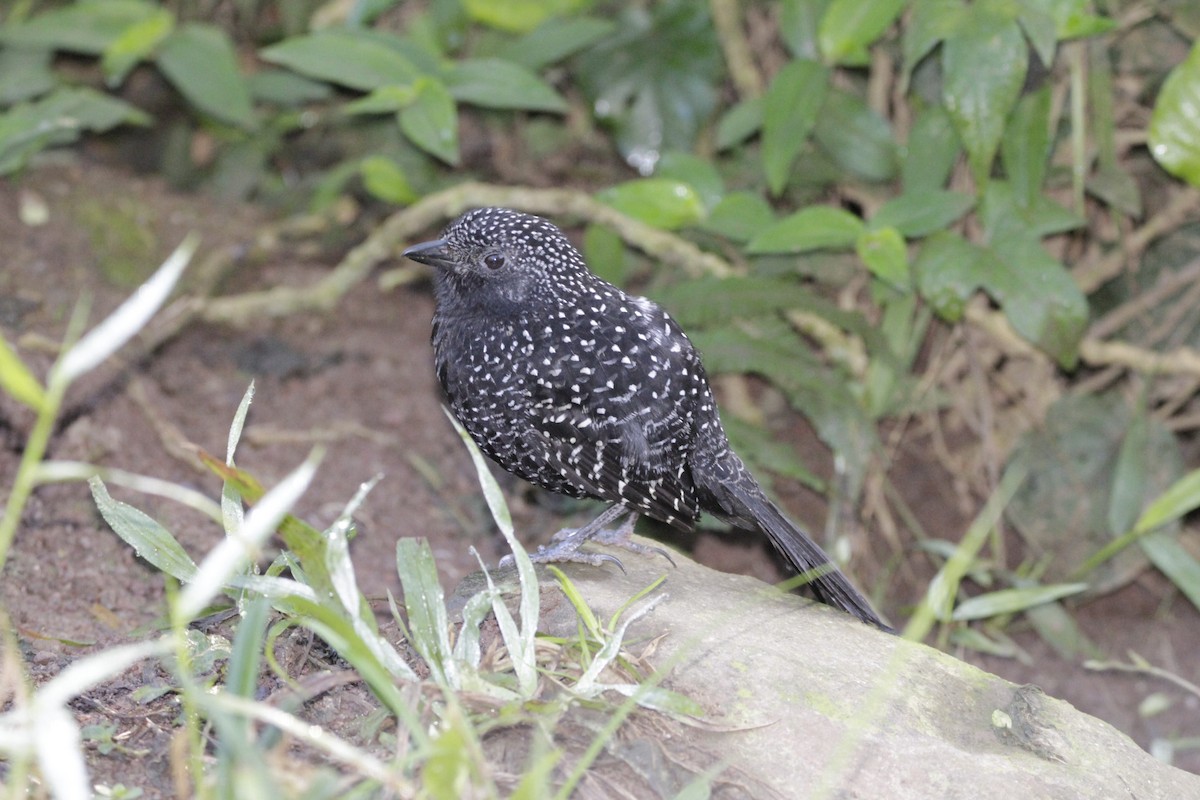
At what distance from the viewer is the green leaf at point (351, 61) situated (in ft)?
15.8

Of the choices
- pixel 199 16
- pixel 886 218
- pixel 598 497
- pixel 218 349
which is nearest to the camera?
pixel 598 497

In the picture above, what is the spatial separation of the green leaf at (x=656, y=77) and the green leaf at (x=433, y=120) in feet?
3.40

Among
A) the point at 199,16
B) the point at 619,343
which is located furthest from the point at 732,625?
the point at 199,16

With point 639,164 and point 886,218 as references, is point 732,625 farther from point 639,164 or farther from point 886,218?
point 639,164

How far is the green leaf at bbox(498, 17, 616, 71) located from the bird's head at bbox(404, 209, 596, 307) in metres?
1.76

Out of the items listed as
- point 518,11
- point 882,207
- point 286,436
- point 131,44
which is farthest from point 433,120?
point 882,207

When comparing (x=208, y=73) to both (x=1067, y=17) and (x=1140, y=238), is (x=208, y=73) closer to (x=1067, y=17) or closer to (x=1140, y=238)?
(x=1067, y=17)

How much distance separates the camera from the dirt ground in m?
3.97

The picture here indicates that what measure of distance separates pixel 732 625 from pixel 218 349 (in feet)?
9.93

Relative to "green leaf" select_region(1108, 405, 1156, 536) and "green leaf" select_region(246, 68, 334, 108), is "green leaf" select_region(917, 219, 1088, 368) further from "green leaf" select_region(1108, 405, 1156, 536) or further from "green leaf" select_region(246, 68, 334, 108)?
"green leaf" select_region(246, 68, 334, 108)

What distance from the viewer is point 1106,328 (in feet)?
16.7

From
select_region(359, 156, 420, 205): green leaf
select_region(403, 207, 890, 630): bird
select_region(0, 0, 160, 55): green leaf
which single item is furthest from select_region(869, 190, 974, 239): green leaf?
select_region(0, 0, 160, 55): green leaf

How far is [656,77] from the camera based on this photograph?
552cm

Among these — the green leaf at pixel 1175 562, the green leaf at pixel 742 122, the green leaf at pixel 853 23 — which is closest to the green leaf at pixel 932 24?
the green leaf at pixel 853 23
